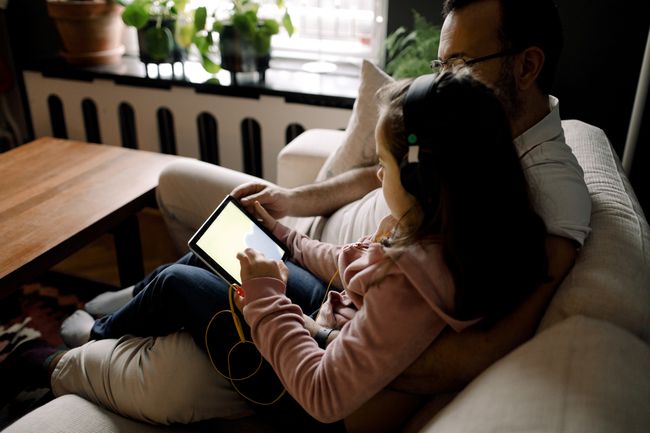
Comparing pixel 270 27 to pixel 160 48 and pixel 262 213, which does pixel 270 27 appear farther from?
pixel 262 213

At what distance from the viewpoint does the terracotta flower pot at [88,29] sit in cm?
240

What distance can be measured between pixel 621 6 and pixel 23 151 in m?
2.09

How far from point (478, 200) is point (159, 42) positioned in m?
1.94

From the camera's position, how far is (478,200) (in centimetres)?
80

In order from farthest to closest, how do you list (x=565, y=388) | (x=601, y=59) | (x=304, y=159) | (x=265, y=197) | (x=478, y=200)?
(x=601, y=59) → (x=304, y=159) → (x=265, y=197) → (x=478, y=200) → (x=565, y=388)

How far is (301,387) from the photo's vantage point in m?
0.89

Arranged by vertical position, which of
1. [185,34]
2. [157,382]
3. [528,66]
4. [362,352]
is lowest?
[157,382]

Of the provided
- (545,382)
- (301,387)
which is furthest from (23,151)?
(545,382)

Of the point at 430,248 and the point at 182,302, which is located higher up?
the point at 430,248

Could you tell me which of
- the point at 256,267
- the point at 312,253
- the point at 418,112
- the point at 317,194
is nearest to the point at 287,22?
the point at 317,194

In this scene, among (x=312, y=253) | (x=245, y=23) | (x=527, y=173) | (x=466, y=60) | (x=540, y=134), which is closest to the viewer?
(x=527, y=173)

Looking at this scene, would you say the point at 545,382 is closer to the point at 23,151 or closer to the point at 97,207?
the point at 97,207

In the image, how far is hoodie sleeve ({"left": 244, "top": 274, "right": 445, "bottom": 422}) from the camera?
831 mm

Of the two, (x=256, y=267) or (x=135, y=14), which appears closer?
(x=256, y=267)
